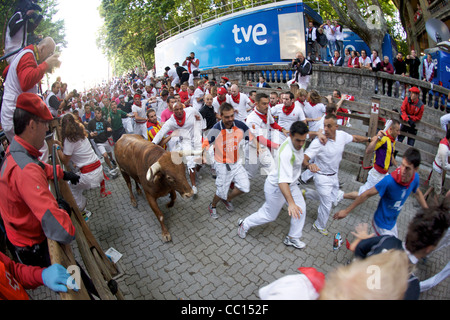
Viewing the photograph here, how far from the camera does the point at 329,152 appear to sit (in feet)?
15.9

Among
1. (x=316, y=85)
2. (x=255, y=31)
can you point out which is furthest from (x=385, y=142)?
(x=255, y=31)

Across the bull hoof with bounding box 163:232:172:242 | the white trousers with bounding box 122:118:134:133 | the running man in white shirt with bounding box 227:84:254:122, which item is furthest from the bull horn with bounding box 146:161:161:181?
the white trousers with bounding box 122:118:134:133

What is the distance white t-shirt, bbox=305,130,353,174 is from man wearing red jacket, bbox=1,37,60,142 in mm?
4715

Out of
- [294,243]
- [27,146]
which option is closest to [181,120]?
[294,243]

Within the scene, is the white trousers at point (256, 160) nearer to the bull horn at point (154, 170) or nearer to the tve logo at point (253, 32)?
the bull horn at point (154, 170)

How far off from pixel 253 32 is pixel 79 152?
550 inches

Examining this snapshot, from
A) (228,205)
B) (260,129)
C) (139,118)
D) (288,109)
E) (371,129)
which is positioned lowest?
(228,205)

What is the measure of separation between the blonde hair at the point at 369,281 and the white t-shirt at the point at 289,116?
557cm

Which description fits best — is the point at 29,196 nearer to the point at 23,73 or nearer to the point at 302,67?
the point at 23,73

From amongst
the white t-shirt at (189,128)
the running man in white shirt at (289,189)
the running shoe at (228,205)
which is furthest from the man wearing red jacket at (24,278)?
the white t-shirt at (189,128)

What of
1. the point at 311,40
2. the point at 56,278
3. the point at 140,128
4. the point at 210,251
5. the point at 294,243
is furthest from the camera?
the point at 311,40

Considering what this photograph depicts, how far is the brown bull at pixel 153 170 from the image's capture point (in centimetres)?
449
